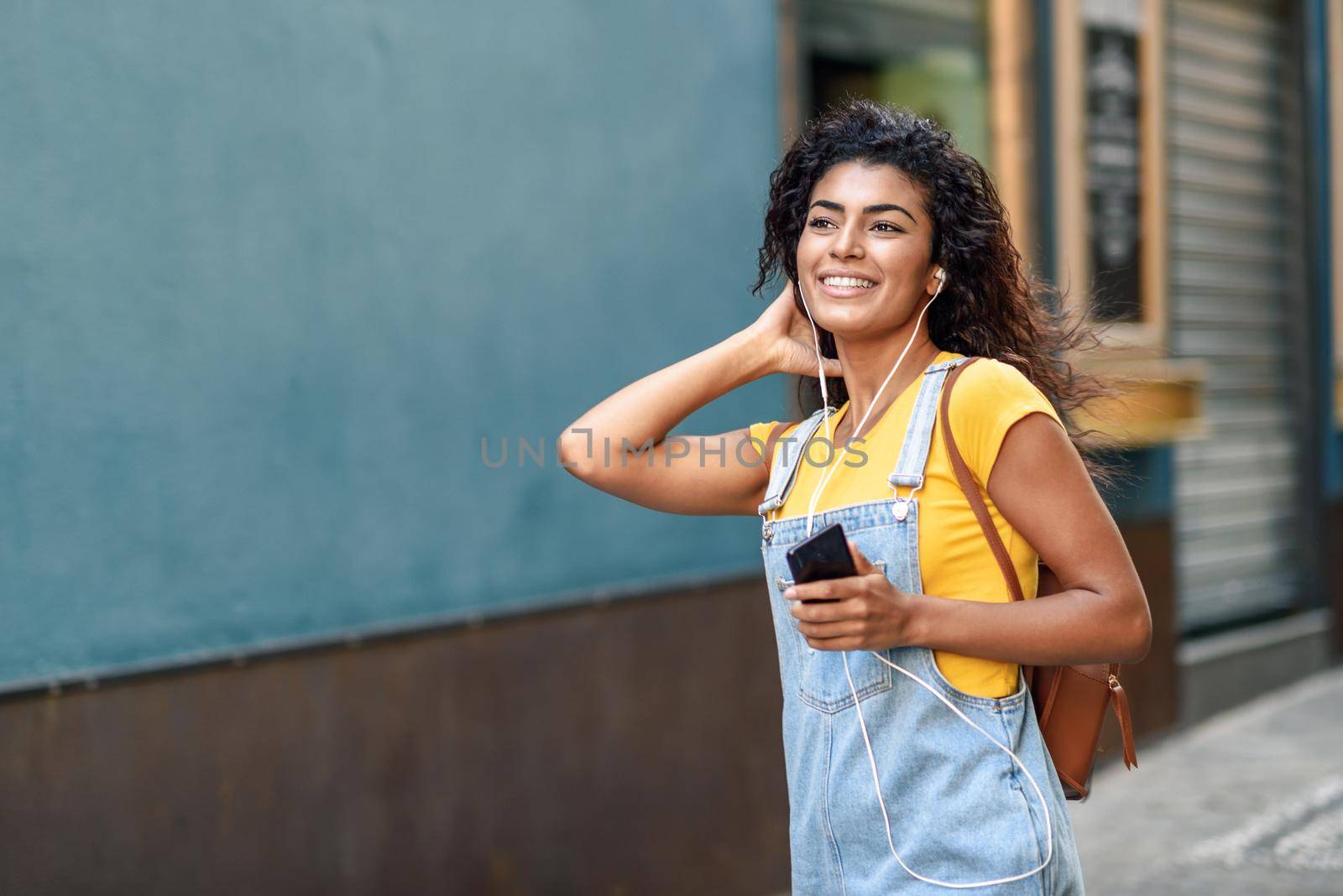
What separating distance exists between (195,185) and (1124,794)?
4.58 metres

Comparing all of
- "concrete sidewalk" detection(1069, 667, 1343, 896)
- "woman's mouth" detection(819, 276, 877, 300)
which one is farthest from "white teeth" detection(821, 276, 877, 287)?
"concrete sidewalk" detection(1069, 667, 1343, 896)

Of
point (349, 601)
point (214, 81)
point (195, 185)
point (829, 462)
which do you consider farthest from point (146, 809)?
point (829, 462)

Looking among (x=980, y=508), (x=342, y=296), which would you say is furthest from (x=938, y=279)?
(x=342, y=296)

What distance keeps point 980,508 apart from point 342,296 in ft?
7.42

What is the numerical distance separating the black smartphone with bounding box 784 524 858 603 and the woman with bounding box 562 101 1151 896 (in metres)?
0.01

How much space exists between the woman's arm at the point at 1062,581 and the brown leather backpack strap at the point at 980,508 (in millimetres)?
24

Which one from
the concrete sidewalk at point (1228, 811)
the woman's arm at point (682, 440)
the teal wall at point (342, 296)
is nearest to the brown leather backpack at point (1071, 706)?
the woman's arm at point (682, 440)

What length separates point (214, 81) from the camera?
362 cm

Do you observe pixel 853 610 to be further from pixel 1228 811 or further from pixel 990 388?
pixel 1228 811

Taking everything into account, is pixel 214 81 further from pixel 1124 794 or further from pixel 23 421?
pixel 1124 794

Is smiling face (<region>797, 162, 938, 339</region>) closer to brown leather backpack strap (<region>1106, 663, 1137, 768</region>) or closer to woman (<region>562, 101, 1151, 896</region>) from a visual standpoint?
woman (<region>562, 101, 1151, 896</region>)

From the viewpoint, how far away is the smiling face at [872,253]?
7.45 ft

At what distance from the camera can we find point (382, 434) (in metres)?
3.99

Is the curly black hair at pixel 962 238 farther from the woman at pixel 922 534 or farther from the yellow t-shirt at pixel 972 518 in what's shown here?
the yellow t-shirt at pixel 972 518
